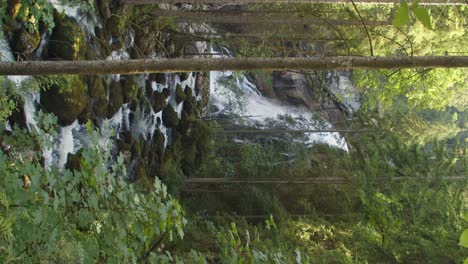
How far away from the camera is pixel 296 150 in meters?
12.8

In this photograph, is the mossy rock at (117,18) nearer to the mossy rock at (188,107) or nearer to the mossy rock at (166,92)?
the mossy rock at (166,92)

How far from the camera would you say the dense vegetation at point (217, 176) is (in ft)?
10.1

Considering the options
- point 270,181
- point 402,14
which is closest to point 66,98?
point 270,181

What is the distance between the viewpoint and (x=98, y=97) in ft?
26.7

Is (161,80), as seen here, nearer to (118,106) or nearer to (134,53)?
(134,53)

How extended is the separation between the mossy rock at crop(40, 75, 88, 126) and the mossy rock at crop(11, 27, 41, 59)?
1.58 ft

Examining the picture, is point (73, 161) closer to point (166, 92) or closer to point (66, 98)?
point (66, 98)

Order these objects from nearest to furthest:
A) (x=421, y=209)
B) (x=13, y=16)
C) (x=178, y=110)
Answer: (x=13, y=16)
(x=421, y=209)
(x=178, y=110)

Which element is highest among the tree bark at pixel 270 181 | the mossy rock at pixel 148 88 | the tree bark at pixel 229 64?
the tree bark at pixel 229 64

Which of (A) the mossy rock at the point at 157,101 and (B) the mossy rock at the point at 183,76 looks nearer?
(A) the mossy rock at the point at 157,101

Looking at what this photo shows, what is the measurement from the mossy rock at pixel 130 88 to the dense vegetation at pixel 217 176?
0.05 meters

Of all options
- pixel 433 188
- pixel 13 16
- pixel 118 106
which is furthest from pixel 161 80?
pixel 433 188

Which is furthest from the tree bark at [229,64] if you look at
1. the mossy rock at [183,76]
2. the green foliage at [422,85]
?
the mossy rock at [183,76]

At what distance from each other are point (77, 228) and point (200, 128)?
9308 millimetres
